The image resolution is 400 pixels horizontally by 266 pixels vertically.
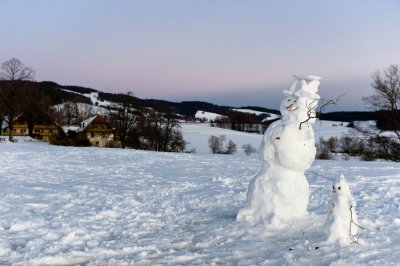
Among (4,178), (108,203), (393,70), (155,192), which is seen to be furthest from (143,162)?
(393,70)

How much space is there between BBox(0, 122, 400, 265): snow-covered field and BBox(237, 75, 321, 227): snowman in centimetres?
34

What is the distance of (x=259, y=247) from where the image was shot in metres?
6.27

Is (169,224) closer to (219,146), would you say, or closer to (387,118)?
(387,118)

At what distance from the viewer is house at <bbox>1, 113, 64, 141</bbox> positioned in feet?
215

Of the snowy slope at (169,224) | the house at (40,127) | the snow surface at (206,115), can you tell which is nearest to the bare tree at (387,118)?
the snowy slope at (169,224)

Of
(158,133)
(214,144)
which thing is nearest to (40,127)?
(214,144)

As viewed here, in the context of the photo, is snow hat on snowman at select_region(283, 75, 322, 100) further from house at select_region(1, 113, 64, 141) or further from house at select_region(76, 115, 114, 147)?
house at select_region(76, 115, 114, 147)

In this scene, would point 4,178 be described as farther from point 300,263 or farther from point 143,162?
point 300,263

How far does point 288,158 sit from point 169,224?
268cm

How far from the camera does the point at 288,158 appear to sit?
7137 millimetres

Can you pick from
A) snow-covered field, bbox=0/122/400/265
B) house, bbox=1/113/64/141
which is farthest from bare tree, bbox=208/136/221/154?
snow-covered field, bbox=0/122/400/265

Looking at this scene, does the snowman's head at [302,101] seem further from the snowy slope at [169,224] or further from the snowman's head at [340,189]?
the snowy slope at [169,224]

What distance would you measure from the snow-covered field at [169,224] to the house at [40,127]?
2041 inches

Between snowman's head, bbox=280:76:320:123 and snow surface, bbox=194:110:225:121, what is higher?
snow surface, bbox=194:110:225:121
